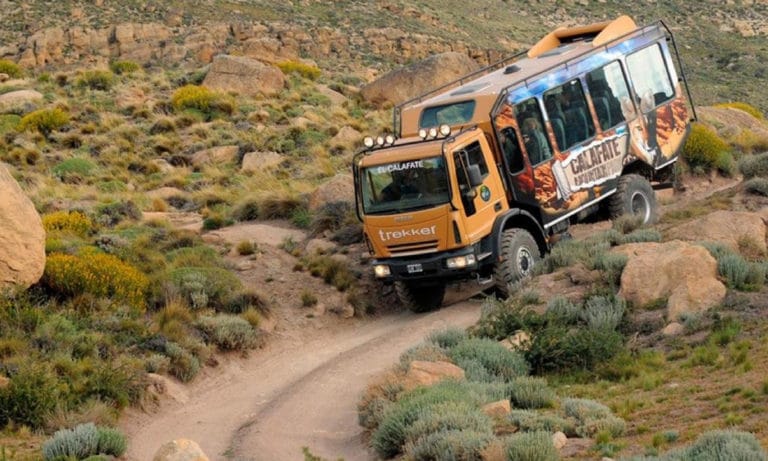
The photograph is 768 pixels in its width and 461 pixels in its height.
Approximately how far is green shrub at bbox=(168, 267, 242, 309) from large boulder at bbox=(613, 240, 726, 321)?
639 cm

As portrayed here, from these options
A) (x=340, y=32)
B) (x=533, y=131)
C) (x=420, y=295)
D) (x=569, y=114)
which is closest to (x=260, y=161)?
(x=420, y=295)

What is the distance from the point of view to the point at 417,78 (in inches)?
1396

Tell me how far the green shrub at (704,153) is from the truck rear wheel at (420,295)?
10.2 meters

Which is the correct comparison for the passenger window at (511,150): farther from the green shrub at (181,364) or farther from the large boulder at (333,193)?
the green shrub at (181,364)

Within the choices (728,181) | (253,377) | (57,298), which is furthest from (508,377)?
(728,181)

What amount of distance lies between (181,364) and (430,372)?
4.16 metres

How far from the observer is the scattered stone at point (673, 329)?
1373 centimetres

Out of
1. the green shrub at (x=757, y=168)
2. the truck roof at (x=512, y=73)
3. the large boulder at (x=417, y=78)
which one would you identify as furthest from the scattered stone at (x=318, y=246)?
the large boulder at (x=417, y=78)

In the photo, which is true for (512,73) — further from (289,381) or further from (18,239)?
(18,239)

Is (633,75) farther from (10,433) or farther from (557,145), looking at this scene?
(10,433)

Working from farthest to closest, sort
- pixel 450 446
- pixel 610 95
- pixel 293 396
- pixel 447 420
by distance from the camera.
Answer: pixel 610 95 → pixel 293 396 → pixel 447 420 → pixel 450 446

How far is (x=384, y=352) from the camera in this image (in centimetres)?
1600

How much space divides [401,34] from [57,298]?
43.4 metres

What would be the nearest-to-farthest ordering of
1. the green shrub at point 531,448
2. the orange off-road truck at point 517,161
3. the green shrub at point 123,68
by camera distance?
the green shrub at point 531,448 → the orange off-road truck at point 517,161 → the green shrub at point 123,68
